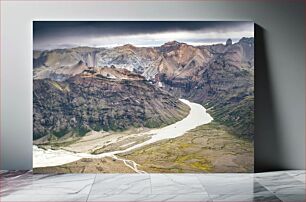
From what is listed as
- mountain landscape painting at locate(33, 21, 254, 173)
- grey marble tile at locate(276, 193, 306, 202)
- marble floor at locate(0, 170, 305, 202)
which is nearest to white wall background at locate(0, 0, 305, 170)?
mountain landscape painting at locate(33, 21, 254, 173)

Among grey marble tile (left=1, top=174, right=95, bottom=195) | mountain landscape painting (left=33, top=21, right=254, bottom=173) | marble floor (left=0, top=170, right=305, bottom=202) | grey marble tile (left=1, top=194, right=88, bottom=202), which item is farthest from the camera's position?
mountain landscape painting (left=33, top=21, right=254, bottom=173)

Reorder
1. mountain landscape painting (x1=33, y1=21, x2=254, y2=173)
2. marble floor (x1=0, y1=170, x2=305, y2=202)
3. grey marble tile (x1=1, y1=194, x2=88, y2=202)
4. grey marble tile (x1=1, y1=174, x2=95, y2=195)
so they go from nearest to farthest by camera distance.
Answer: grey marble tile (x1=1, y1=194, x2=88, y2=202) → marble floor (x1=0, y1=170, x2=305, y2=202) → grey marble tile (x1=1, y1=174, x2=95, y2=195) → mountain landscape painting (x1=33, y1=21, x2=254, y2=173)

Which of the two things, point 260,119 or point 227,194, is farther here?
point 260,119

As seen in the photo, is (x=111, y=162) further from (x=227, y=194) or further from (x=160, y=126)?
(x=227, y=194)

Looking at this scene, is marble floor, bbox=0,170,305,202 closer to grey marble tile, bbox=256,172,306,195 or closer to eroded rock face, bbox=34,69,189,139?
grey marble tile, bbox=256,172,306,195

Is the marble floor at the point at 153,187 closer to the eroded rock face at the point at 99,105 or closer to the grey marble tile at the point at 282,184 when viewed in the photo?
the grey marble tile at the point at 282,184

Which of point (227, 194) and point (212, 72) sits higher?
point (212, 72)

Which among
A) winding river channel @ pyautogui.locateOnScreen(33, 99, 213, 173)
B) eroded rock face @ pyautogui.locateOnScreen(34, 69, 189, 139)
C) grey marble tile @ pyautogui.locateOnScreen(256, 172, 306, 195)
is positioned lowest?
grey marble tile @ pyautogui.locateOnScreen(256, 172, 306, 195)

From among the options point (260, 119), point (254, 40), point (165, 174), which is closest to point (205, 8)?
point (254, 40)
